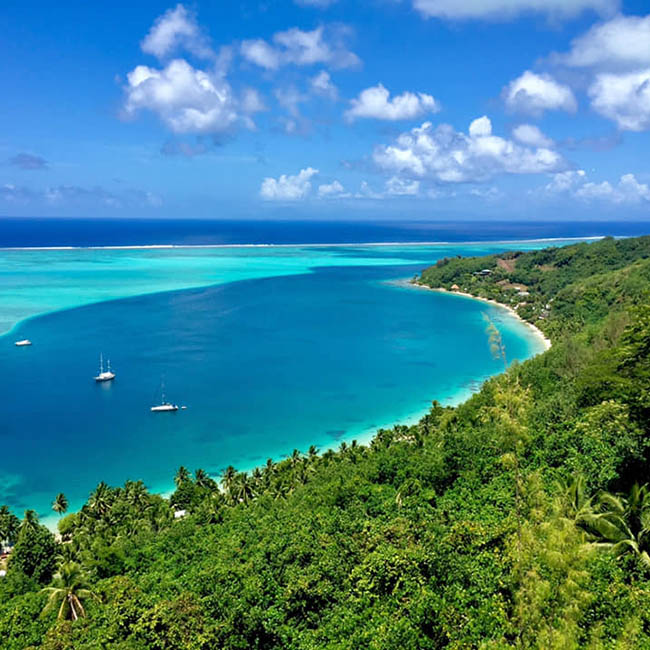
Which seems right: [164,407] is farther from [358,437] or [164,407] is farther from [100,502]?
[100,502]

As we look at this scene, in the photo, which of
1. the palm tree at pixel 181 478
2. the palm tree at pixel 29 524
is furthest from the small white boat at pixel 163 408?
the palm tree at pixel 29 524

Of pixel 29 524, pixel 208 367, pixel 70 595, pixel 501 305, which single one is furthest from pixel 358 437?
pixel 501 305

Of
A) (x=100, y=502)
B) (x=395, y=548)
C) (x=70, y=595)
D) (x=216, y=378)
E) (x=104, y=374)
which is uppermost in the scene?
(x=395, y=548)

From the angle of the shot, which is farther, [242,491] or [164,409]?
[164,409]

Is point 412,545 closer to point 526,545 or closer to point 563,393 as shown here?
point 526,545

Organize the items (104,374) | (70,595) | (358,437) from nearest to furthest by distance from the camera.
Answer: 1. (70,595)
2. (358,437)
3. (104,374)

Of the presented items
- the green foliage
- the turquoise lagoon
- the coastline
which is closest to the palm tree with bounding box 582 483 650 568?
the green foliage

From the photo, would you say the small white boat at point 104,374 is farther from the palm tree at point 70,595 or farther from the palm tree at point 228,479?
the palm tree at point 70,595
